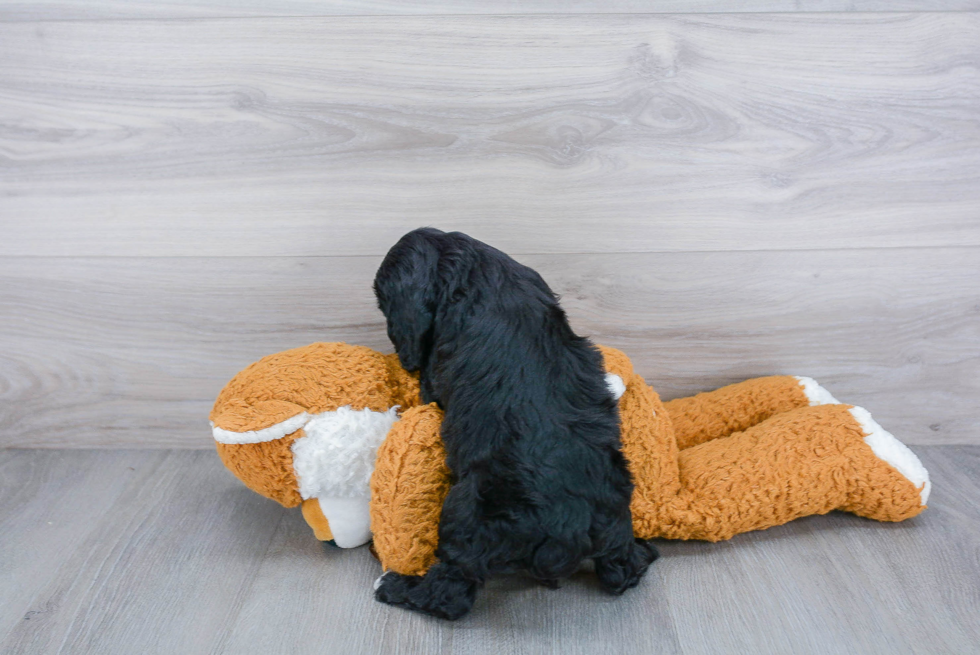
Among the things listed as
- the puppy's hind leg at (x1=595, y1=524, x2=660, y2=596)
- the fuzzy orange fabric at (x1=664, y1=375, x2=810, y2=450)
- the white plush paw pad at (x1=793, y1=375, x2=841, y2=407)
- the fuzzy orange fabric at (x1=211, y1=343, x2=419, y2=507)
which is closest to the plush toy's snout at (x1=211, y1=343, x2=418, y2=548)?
the fuzzy orange fabric at (x1=211, y1=343, x2=419, y2=507)

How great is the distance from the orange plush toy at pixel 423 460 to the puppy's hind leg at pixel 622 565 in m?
0.08

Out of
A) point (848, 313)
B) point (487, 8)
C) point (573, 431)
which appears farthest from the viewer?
point (848, 313)

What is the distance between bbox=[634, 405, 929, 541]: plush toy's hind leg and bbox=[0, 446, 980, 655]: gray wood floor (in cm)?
4

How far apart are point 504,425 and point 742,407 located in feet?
1.65

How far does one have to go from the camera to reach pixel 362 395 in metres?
0.94

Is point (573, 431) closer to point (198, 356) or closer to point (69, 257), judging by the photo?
point (198, 356)

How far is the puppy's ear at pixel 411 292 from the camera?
0.84 m

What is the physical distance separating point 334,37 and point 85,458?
846 millimetres

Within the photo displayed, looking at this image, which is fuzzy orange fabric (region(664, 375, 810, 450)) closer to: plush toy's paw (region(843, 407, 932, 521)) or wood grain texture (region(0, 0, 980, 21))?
plush toy's paw (region(843, 407, 932, 521))

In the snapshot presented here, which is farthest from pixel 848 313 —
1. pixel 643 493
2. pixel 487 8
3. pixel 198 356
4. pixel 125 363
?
pixel 125 363

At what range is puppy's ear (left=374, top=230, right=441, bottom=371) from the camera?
0.84 m

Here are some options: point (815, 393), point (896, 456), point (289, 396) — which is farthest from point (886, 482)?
point (289, 396)

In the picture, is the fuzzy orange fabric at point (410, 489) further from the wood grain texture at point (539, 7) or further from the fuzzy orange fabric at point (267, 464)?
the wood grain texture at point (539, 7)

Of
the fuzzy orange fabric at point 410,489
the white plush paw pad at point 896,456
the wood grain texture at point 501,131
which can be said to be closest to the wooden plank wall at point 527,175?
the wood grain texture at point 501,131
